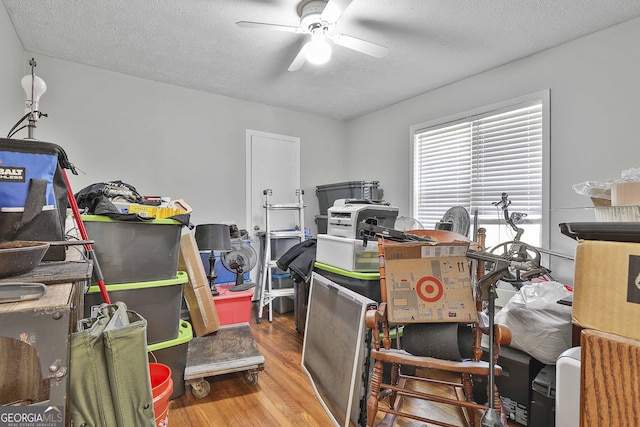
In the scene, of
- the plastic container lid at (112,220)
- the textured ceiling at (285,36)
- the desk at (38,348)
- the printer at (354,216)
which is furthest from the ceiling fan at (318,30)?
the desk at (38,348)

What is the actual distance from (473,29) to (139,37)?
258cm

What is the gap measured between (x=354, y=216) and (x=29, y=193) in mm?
1813

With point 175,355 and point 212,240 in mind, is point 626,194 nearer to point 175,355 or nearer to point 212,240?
point 175,355

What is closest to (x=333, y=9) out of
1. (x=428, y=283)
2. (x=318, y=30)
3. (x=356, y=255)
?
(x=318, y=30)

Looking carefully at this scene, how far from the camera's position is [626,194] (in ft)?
3.67

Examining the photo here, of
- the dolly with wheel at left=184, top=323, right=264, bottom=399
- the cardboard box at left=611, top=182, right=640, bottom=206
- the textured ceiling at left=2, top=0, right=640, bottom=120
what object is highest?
the textured ceiling at left=2, top=0, right=640, bottom=120

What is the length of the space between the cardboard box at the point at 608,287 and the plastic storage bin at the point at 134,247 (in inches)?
72.3

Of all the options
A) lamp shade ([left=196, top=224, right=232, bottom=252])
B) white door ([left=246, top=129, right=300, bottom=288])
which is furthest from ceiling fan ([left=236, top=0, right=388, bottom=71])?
white door ([left=246, top=129, right=300, bottom=288])

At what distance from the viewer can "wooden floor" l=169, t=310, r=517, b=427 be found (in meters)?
1.69

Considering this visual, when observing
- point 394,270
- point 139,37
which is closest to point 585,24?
point 394,270

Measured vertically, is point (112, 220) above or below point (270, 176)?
below

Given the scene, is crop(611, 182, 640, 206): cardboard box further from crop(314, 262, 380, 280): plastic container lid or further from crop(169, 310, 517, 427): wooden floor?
crop(169, 310, 517, 427): wooden floor

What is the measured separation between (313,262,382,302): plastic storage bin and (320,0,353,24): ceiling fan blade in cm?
160

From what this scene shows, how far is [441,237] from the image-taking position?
2148mm
